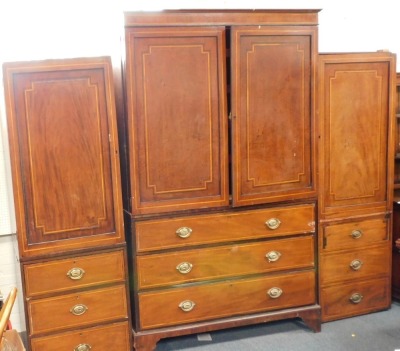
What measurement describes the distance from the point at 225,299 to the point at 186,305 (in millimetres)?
216

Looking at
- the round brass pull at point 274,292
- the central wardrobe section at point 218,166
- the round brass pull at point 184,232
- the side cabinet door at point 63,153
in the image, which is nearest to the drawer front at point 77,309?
the central wardrobe section at point 218,166

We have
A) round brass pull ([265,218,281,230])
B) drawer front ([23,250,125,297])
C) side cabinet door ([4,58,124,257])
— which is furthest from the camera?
round brass pull ([265,218,281,230])

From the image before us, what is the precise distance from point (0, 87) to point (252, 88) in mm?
1358

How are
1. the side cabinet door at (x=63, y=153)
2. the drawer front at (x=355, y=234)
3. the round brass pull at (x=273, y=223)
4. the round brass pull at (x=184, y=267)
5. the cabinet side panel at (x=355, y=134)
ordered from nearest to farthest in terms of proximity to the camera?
the side cabinet door at (x=63, y=153)
the round brass pull at (x=184, y=267)
the round brass pull at (x=273, y=223)
the cabinet side panel at (x=355, y=134)
the drawer front at (x=355, y=234)

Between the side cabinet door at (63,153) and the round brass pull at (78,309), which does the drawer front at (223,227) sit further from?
the round brass pull at (78,309)

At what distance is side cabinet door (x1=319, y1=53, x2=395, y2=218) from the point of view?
2.85 m

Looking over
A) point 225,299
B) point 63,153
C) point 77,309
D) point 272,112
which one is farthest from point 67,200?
point 272,112

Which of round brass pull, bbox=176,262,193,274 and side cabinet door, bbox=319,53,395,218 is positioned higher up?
side cabinet door, bbox=319,53,395,218

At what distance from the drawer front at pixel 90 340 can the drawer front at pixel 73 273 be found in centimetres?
23

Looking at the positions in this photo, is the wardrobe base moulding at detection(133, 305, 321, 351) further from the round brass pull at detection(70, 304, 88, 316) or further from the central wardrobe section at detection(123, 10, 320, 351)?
the round brass pull at detection(70, 304, 88, 316)

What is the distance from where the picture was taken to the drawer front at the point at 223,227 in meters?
2.58

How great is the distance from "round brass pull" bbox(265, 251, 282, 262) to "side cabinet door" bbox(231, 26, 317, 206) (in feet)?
0.97

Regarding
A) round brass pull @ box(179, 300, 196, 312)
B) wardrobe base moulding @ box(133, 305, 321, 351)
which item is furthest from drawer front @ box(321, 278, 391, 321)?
round brass pull @ box(179, 300, 196, 312)

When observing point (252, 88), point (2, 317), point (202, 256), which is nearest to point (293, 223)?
point (202, 256)
